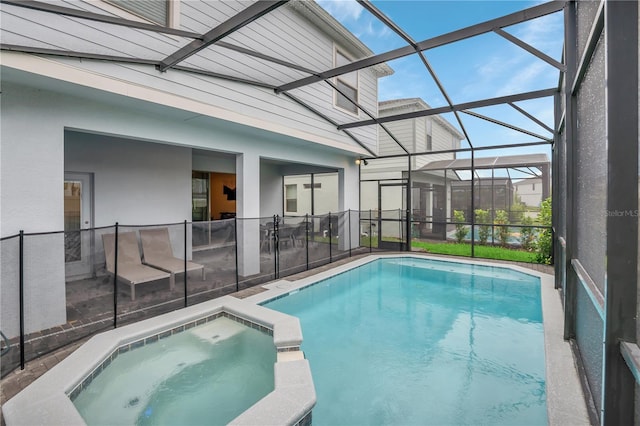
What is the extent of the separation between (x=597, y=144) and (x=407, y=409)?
281 cm

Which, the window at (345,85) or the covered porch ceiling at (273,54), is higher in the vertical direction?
the window at (345,85)

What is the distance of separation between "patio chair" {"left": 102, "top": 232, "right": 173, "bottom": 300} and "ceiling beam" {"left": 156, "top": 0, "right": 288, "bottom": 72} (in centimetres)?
296

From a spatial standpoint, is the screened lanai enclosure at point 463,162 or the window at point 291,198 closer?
the screened lanai enclosure at point 463,162

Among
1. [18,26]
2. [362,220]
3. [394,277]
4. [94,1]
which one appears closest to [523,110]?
[394,277]

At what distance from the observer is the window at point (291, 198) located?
43.9 ft

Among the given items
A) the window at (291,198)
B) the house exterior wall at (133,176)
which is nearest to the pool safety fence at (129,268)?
the house exterior wall at (133,176)

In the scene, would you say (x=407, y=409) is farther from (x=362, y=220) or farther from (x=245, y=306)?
(x=362, y=220)

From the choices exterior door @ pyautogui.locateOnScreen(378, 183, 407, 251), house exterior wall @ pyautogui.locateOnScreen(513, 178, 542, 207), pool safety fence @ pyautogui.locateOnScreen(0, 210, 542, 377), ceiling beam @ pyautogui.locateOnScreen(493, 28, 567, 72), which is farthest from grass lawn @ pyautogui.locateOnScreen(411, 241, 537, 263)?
ceiling beam @ pyautogui.locateOnScreen(493, 28, 567, 72)

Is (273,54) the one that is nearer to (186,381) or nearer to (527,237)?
(186,381)

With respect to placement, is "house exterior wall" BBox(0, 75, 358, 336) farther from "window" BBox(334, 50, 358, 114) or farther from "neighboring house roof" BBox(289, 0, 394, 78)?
"neighboring house roof" BBox(289, 0, 394, 78)

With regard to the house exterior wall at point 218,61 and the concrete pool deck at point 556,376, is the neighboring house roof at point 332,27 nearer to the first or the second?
the house exterior wall at point 218,61

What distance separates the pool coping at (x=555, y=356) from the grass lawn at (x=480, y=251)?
195 cm

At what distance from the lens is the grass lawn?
895cm

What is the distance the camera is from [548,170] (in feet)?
31.9
